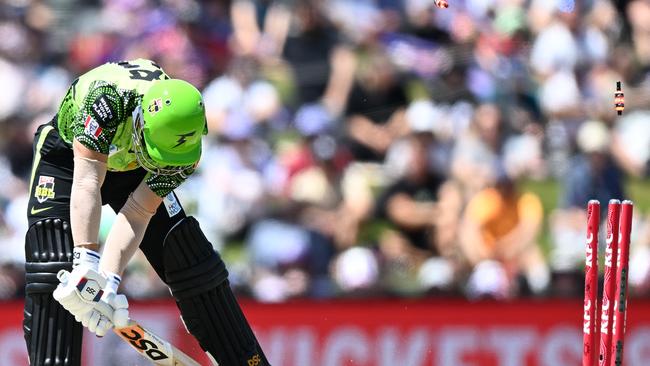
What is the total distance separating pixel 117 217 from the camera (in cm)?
565

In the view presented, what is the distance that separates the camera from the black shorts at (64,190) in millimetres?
5637

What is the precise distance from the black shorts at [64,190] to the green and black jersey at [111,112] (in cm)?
13

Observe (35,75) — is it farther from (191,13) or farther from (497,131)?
(497,131)

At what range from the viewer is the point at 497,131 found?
9320mm

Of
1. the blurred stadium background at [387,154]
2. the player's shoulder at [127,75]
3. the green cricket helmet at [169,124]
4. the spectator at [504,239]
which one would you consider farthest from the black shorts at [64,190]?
the spectator at [504,239]

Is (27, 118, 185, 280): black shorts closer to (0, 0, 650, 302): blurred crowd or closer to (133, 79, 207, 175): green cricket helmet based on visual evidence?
(133, 79, 207, 175): green cricket helmet

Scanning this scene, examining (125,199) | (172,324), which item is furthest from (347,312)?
(125,199)

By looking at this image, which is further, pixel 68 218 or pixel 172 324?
pixel 172 324

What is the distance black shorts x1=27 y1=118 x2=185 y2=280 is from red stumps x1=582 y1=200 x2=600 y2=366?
2.03 meters

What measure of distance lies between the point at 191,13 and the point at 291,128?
4.69 feet

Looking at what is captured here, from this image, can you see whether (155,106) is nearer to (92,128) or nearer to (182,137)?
(182,137)

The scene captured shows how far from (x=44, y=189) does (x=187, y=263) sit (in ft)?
2.59

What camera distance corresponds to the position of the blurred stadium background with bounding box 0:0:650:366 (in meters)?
8.15

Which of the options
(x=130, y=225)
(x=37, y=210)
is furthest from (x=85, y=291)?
(x=37, y=210)
